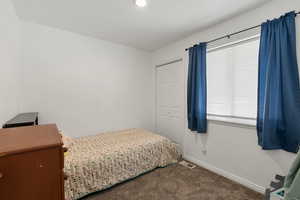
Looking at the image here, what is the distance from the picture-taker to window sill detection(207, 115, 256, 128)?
1948 millimetres

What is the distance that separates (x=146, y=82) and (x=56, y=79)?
191 cm

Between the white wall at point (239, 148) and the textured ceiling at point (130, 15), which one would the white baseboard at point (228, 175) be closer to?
the white wall at point (239, 148)

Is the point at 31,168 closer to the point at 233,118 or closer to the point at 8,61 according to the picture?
the point at 8,61

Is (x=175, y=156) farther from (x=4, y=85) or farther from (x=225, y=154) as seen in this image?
(x=4, y=85)

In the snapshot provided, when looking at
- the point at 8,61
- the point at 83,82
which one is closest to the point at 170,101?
the point at 83,82

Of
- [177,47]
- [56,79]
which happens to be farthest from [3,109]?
[177,47]

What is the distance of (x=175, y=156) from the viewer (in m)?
2.74

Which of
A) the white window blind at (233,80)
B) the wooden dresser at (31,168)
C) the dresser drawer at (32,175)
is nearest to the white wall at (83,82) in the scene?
the white window blind at (233,80)

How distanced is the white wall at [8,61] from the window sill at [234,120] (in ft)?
9.12

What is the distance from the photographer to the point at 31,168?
0.72 m

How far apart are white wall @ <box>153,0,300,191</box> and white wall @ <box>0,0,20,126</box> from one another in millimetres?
2622

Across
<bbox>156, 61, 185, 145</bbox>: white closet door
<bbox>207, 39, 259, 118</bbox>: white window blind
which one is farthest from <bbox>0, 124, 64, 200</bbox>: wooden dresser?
<bbox>156, 61, 185, 145</bbox>: white closet door

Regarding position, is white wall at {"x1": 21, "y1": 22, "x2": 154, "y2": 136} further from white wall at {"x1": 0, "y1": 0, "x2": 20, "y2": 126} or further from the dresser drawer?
the dresser drawer

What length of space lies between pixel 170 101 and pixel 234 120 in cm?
138
